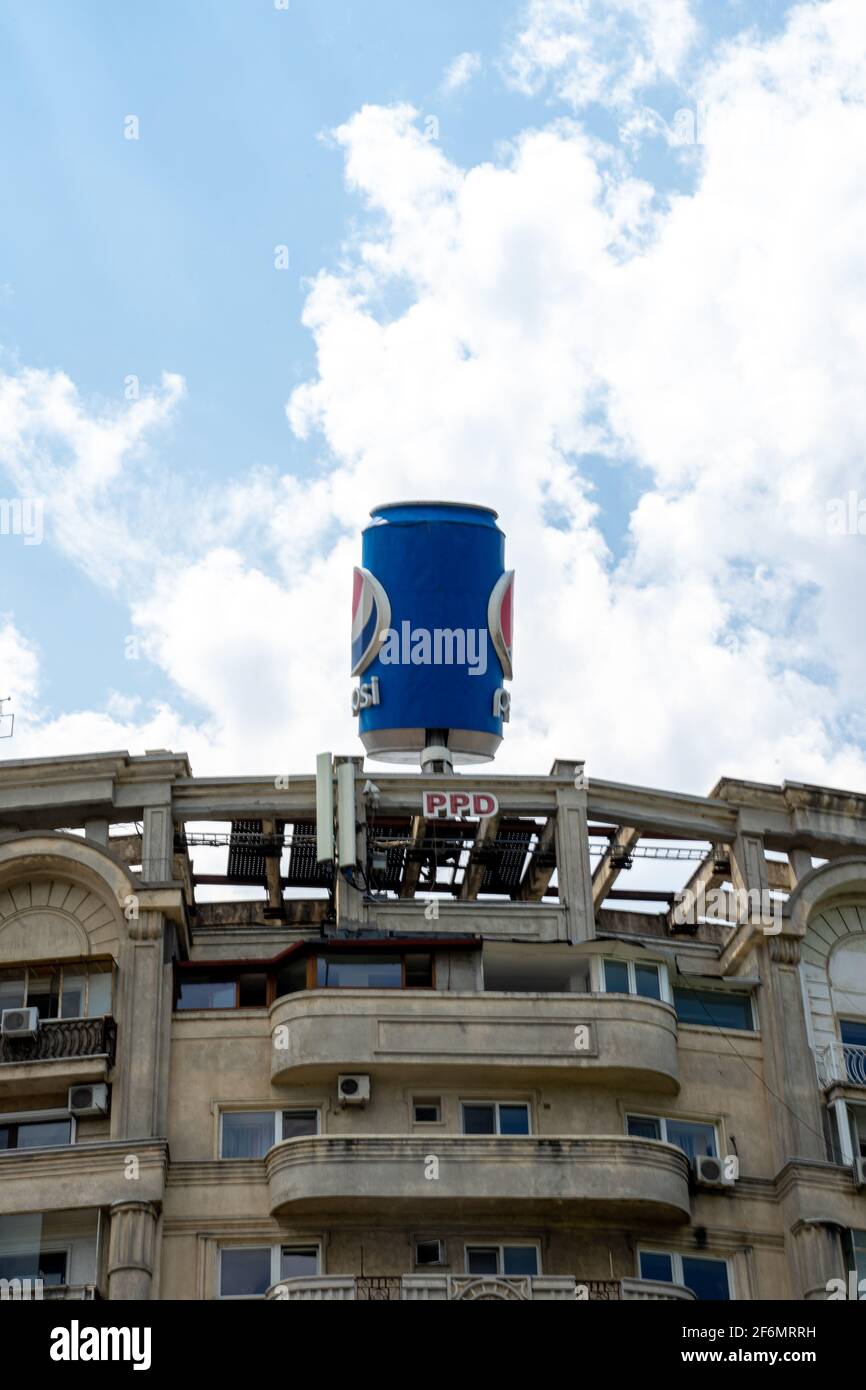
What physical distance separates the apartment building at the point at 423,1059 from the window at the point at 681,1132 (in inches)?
3.4

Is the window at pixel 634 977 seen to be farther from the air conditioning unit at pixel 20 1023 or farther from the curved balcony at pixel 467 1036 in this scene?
the air conditioning unit at pixel 20 1023

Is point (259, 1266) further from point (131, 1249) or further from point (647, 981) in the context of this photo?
point (647, 981)

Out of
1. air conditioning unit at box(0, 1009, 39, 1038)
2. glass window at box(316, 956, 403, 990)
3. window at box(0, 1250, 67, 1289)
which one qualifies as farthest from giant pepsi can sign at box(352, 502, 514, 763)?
window at box(0, 1250, 67, 1289)

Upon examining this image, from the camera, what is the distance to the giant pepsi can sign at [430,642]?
6172 centimetres

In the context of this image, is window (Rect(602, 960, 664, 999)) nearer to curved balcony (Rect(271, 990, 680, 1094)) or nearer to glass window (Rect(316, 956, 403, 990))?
curved balcony (Rect(271, 990, 680, 1094))

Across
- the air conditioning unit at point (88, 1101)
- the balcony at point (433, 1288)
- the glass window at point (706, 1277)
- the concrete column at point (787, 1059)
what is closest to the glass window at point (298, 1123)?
the balcony at point (433, 1288)

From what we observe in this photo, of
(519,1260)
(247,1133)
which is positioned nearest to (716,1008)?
(519,1260)

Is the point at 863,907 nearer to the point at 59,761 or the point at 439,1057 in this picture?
the point at 439,1057

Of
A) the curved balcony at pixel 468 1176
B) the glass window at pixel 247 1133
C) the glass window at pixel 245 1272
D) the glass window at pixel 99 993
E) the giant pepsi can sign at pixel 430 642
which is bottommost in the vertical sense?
the glass window at pixel 245 1272

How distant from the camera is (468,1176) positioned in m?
52.6

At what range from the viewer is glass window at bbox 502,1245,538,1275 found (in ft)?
174

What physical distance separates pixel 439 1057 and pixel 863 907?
12.8 meters

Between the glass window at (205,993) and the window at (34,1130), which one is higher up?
the glass window at (205,993)
